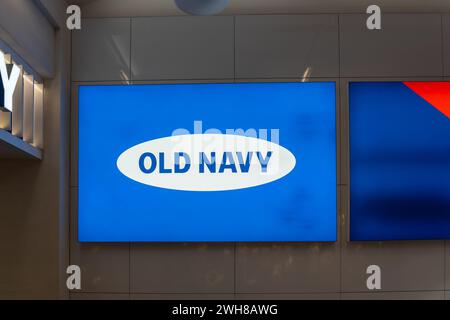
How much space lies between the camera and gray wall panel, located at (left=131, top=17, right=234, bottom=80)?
4902 mm

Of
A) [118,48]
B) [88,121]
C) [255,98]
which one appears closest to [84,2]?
[118,48]

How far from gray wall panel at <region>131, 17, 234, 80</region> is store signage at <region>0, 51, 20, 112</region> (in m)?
1.29

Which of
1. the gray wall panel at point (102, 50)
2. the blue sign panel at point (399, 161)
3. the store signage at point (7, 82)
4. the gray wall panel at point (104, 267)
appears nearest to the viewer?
the store signage at point (7, 82)

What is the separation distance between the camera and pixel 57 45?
473cm

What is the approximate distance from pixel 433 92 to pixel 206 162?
2.21 m

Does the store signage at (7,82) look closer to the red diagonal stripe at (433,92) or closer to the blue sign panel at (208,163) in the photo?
the blue sign panel at (208,163)

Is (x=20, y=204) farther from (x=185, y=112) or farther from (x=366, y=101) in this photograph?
(x=366, y=101)

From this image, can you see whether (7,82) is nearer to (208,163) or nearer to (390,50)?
(208,163)

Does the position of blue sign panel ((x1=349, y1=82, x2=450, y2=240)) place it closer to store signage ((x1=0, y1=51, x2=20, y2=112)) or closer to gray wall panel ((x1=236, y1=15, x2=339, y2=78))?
gray wall panel ((x1=236, y1=15, x2=339, y2=78))

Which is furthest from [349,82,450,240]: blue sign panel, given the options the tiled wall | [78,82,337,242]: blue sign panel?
[78,82,337,242]: blue sign panel

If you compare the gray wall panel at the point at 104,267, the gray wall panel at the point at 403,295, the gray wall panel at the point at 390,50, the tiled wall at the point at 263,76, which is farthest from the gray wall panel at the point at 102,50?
the gray wall panel at the point at 403,295

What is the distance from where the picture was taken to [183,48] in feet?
16.2

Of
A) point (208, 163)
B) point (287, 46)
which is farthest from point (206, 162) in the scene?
point (287, 46)

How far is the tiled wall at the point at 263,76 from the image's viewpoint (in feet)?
15.6
